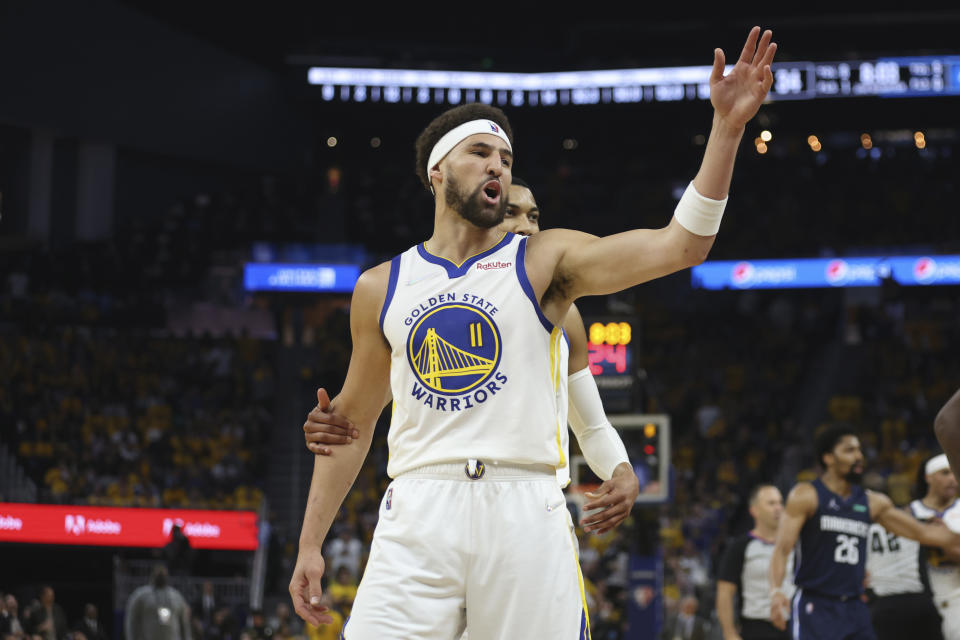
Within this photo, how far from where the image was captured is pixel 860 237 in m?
28.3

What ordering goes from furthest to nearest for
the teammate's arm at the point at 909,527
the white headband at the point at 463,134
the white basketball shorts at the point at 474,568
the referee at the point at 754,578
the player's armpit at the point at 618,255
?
the referee at the point at 754,578 < the teammate's arm at the point at 909,527 < the white headband at the point at 463,134 < the white basketball shorts at the point at 474,568 < the player's armpit at the point at 618,255

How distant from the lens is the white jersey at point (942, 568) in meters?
7.53

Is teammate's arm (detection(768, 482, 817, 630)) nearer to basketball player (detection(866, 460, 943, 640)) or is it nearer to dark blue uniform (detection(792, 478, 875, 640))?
dark blue uniform (detection(792, 478, 875, 640))

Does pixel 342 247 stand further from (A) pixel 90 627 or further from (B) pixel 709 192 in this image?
(B) pixel 709 192

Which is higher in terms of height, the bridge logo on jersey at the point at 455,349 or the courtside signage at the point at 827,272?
the courtside signage at the point at 827,272

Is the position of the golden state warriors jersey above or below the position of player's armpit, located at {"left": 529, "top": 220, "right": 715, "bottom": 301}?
below

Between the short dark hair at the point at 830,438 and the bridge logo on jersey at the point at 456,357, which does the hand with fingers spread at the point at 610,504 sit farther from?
the short dark hair at the point at 830,438

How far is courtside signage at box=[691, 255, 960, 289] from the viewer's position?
1023 inches

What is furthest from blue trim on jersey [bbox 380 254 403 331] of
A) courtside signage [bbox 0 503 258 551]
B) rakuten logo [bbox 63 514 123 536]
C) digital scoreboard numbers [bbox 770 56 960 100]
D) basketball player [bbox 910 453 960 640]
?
digital scoreboard numbers [bbox 770 56 960 100]

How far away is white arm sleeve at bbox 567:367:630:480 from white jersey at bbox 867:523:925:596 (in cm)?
432

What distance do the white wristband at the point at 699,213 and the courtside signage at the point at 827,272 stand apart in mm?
23287

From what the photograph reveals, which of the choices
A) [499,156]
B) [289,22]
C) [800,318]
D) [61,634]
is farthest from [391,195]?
[499,156]

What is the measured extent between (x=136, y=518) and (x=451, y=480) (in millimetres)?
15558

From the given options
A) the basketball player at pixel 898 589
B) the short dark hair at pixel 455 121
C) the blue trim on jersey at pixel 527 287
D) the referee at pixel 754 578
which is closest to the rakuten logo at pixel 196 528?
the referee at pixel 754 578
